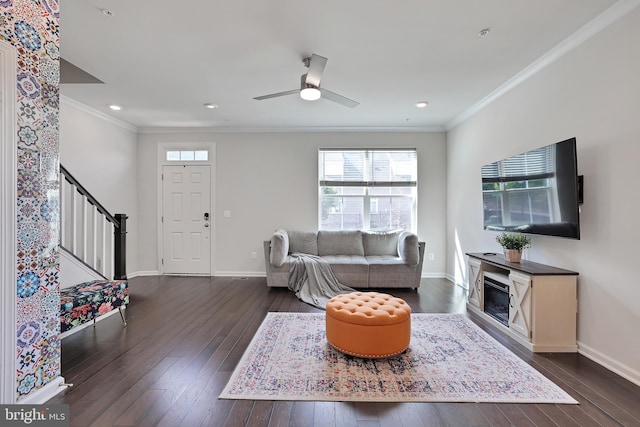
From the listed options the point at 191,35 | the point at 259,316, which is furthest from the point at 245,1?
the point at 259,316

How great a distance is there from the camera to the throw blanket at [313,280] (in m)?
4.04

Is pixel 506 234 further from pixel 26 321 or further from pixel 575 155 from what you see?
pixel 26 321

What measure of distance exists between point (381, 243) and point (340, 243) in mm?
690

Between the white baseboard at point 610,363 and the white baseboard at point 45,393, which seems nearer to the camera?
the white baseboard at point 45,393

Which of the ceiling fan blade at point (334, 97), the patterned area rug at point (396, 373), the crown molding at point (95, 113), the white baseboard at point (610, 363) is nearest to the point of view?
the patterned area rug at point (396, 373)

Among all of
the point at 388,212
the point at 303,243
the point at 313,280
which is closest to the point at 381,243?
the point at 388,212

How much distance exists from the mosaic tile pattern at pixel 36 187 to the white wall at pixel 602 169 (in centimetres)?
392

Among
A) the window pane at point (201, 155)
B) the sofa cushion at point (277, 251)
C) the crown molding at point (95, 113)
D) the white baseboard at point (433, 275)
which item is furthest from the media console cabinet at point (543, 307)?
the crown molding at point (95, 113)

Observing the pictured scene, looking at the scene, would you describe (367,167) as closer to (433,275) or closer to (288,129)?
(288,129)

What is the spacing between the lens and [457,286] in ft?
14.9

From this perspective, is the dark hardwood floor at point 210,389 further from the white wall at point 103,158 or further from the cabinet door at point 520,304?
the white wall at point 103,158

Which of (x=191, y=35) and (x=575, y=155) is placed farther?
(x=191, y=35)

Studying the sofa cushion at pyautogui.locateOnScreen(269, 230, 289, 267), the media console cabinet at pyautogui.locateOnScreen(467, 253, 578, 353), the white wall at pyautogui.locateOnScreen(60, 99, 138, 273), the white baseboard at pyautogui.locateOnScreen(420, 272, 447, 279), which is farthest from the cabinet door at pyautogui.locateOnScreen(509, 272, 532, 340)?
the white wall at pyautogui.locateOnScreen(60, 99, 138, 273)

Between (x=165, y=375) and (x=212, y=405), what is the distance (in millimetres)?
563
